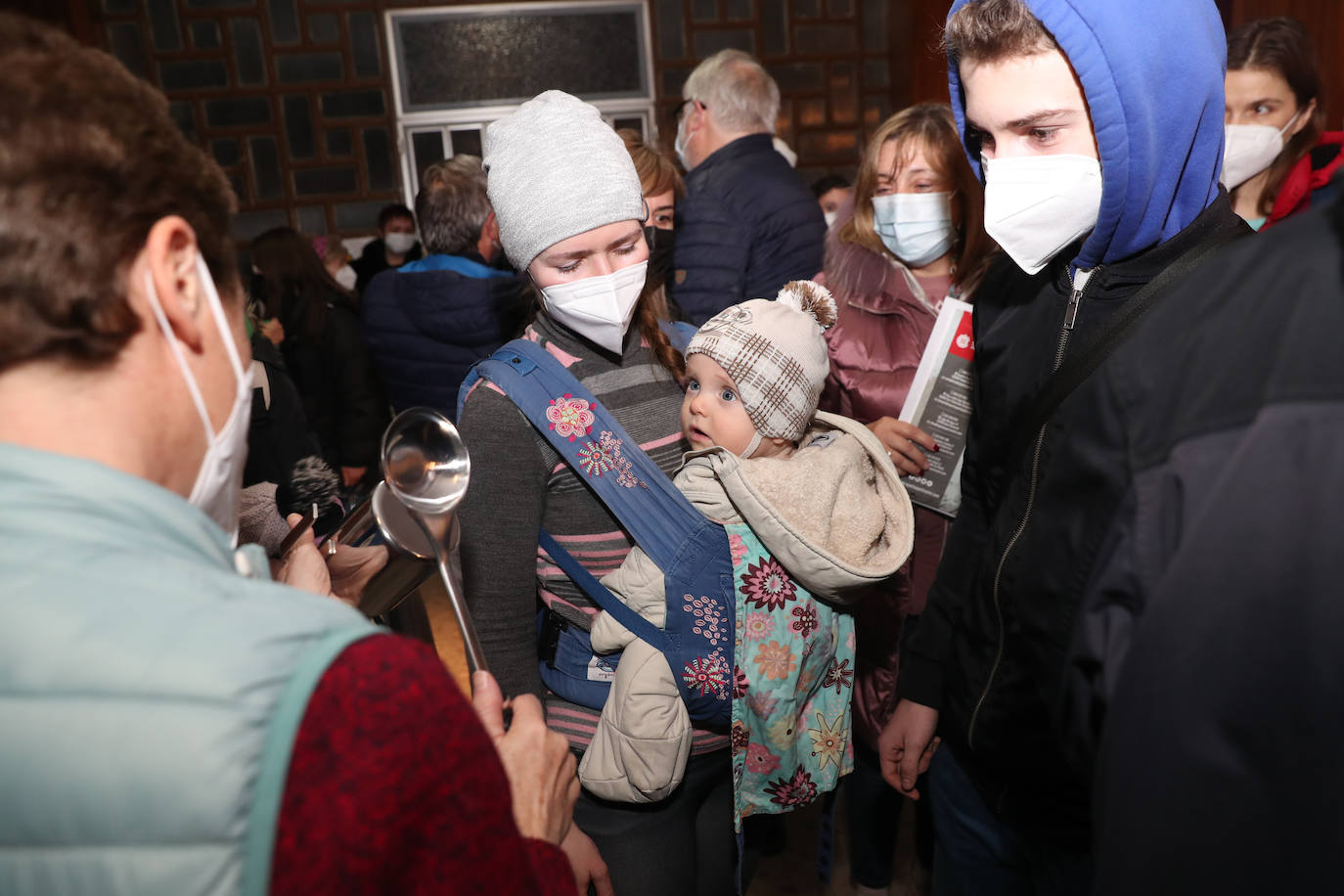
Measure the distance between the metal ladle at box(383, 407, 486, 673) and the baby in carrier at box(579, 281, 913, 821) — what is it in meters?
0.42

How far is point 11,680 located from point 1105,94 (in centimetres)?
119

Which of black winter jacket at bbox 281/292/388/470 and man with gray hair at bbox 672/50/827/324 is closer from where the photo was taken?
man with gray hair at bbox 672/50/827/324

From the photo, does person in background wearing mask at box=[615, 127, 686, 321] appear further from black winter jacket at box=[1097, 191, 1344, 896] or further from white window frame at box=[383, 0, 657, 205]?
white window frame at box=[383, 0, 657, 205]

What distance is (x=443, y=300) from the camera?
298cm

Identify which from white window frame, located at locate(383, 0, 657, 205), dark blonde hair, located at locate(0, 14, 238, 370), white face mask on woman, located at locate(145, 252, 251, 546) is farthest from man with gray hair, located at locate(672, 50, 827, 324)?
white window frame, located at locate(383, 0, 657, 205)

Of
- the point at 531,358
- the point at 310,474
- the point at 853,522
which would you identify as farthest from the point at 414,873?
the point at 310,474

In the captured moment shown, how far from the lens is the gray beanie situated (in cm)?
141

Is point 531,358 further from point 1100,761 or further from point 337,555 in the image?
point 1100,761

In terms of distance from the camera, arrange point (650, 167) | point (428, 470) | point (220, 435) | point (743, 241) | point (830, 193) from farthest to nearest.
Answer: point (830, 193) → point (743, 241) → point (650, 167) → point (428, 470) → point (220, 435)

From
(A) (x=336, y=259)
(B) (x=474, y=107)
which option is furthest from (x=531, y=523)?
(B) (x=474, y=107)

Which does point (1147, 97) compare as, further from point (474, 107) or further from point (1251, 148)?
point (474, 107)

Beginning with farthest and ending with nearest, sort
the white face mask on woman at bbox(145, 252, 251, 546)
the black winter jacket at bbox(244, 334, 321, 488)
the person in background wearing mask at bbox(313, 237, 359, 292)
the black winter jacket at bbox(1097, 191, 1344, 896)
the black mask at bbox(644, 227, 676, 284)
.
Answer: the person in background wearing mask at bbox(313, 237, 359, 292)
the black winter jacket at bbox(244, 334, 321, 488)
the black mask at bbox(644, 227, 676, 284)
the white face mask on woman at bbox(145, 252, 251, 546)
the black winter jacket at bbox(1097, 191, 1344, 896)

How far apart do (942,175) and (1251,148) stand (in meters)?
0.92

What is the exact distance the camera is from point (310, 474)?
1.90 m
